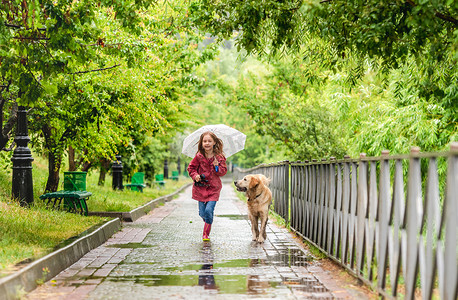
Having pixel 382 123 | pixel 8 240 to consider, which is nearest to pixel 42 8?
pixel 8 240

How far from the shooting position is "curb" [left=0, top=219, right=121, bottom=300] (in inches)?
247

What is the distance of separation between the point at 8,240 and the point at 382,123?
12679mm

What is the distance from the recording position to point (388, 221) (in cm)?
623

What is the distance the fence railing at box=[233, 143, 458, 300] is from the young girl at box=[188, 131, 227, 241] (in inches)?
66.7

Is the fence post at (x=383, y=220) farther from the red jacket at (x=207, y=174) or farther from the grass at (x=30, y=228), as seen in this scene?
the red jacket at (x=207, y=174)

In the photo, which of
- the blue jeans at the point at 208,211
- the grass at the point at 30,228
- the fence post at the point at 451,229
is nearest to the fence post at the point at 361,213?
the fence post at the point at 451,229

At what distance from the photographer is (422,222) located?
17.5ft

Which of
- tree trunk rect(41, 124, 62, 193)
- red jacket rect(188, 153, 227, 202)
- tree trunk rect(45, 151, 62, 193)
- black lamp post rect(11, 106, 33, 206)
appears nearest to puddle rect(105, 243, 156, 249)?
red jacket rect(188, 153, 227, 202)

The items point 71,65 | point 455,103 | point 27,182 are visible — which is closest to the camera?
point 71,65

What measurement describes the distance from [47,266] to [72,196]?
6092 mm

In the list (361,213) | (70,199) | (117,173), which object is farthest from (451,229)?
(117,173)

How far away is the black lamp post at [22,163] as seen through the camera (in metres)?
12.8

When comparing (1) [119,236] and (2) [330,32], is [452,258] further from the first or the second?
(1) [119,236]

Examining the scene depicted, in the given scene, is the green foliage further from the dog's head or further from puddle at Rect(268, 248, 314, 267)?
puddle at Rect(268, 248, 314, 267)
